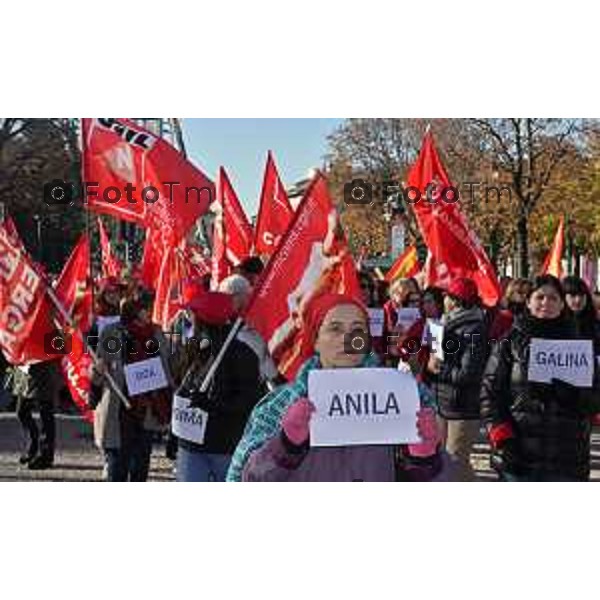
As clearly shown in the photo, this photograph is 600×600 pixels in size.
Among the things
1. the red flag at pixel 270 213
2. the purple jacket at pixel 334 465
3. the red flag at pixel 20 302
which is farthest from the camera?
the red flag at pixel 270 213

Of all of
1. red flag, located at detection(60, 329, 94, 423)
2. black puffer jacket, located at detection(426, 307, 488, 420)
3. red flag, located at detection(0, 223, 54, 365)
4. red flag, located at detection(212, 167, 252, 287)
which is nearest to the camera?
black puffer jacket, located at detection(426, 307, 488, 420)

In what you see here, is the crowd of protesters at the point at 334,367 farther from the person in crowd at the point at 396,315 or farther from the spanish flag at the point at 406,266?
the spanish flag at the point at 406,266

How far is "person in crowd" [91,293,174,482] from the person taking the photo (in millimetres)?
6820

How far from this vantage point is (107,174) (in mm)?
8109

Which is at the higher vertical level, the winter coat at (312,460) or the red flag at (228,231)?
the red flag at (228,231)

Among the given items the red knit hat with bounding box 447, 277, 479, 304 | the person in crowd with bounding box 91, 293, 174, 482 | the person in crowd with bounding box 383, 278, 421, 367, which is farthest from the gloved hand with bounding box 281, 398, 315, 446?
the person in crowd with bounding box 383, 278, 421, 367

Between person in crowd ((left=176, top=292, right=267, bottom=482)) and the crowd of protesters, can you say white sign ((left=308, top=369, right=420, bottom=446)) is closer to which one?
the crowd of protesters

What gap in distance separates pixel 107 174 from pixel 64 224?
13.9 meters

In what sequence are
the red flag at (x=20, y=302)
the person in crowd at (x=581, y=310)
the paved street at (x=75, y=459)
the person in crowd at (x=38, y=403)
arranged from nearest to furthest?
the person in crowd at (x=581, y=310), the red flag at (x=20, y=302), the paved street at (x=75, y=459), the person in crowd at (x=38, y=403)

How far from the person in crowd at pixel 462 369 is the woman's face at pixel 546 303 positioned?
148cm

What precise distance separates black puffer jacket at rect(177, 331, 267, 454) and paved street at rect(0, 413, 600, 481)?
2702 millimetres

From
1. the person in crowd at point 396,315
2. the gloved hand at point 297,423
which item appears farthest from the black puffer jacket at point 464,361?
the gloved hand at point 297,423

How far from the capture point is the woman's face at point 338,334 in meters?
4.07

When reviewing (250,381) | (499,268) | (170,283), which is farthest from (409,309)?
(499,268)
